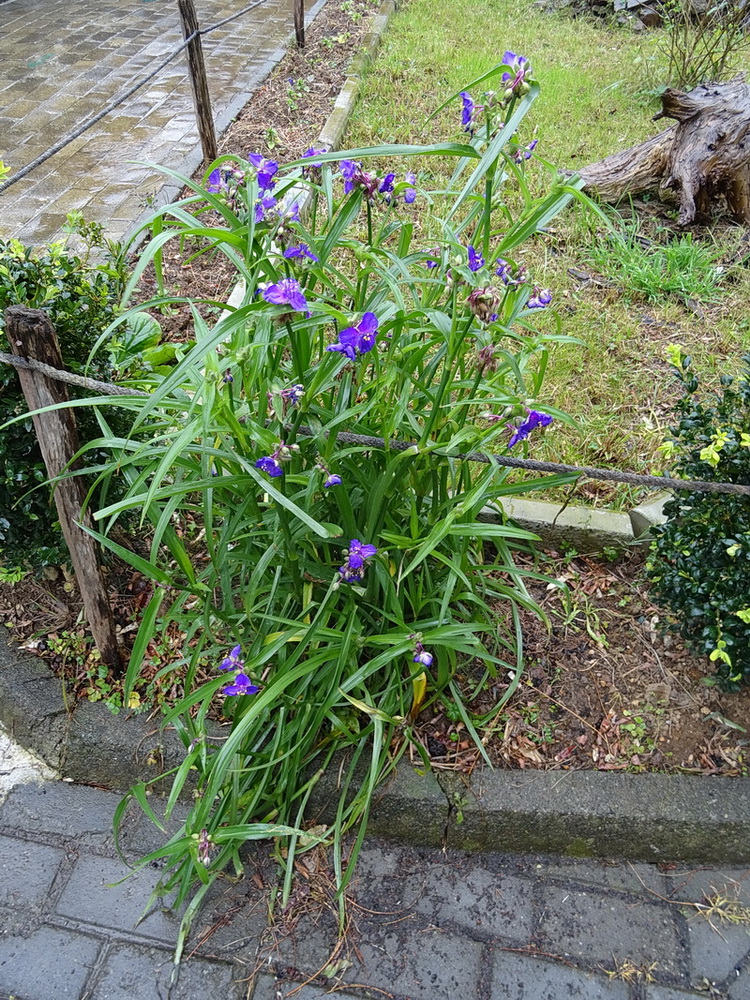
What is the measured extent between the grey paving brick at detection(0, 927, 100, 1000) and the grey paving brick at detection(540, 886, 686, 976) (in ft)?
3.72

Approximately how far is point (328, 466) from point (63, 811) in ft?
4.27

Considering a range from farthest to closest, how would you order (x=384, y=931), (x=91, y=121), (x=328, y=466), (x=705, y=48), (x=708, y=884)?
(x=705, y=48) → (x=91, y=121) → (x=708, y=884) → (x=384, y=931) → (x=328, y=466)

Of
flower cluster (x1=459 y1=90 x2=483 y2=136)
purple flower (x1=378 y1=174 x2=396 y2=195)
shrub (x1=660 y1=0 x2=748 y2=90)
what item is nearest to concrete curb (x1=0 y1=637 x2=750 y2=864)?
purple flower (x1=378 y1=174 x2=396 y2=195)

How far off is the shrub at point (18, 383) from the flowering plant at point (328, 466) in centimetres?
31

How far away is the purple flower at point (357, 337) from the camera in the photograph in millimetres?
1296

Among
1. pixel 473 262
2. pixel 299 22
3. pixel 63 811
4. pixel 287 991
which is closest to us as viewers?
pixel 473 262

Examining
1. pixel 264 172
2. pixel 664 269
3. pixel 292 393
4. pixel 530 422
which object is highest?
pixel 264 172

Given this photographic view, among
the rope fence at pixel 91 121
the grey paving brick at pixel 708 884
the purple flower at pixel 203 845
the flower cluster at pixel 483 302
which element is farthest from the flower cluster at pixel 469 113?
the grey paving brick at pixel 708 884

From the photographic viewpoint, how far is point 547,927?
180 centimetres

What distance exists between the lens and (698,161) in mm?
3857

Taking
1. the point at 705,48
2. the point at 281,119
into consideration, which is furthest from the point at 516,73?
the point at 705,48

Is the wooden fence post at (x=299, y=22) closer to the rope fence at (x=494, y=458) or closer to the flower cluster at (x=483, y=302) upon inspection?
the rope fence at (x=494, y=458)

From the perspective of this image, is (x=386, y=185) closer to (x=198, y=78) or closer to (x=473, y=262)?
(x=473, y=262)

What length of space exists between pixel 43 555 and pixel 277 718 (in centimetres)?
85
